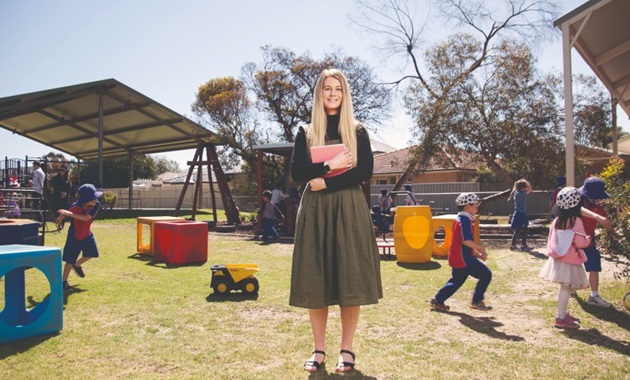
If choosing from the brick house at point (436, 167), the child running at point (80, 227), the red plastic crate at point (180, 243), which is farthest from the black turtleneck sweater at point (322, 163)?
the brick house at point (436, 167)

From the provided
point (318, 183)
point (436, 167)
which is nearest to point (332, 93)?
point (318, 183)

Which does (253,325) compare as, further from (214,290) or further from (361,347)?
(214,290)

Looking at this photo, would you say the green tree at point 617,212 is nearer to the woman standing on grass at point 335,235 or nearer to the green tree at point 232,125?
the woman standing on grass at point 335,235

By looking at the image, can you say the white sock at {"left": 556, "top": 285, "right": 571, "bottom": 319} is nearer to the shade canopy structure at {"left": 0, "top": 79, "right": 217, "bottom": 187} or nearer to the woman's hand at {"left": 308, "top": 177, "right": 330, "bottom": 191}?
the woman's hand at {"left": 308, "top": 177, "right": 330, "bottom": 191}

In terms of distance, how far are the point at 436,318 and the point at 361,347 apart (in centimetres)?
148

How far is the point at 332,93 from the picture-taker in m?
3.68

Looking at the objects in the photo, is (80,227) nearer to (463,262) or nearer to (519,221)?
(463,262)

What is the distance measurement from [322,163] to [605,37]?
44.6ft

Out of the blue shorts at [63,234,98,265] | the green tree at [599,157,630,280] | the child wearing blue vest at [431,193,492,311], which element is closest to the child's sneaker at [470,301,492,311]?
the child wearing blue vest at [431,193,492,311]

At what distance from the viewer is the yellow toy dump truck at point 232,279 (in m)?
6.37

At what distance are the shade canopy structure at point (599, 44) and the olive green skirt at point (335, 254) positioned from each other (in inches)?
319

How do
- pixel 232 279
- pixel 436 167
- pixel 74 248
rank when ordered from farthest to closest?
pixel 436 167 → pixel 74 248 → pixel 232 279

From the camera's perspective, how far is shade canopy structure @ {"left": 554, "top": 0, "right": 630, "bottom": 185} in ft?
33.3

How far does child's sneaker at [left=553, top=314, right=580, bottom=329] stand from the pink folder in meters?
3.03
